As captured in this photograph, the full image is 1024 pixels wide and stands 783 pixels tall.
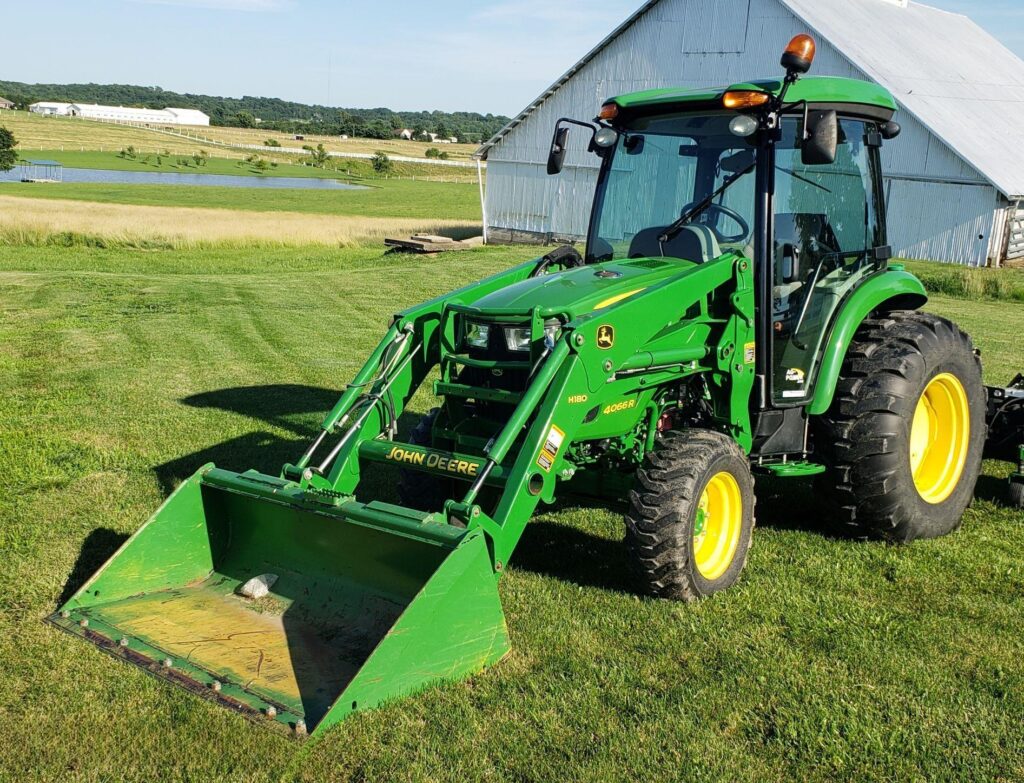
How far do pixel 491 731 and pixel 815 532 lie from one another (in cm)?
322

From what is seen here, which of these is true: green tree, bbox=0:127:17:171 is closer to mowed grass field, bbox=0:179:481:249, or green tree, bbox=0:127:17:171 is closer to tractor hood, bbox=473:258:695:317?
mowed grass field, bbox=0:179:481:249

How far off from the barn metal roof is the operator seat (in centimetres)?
1967

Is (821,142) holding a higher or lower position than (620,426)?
higher

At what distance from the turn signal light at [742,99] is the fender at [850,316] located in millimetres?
1364

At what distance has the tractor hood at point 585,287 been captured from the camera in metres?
5.44

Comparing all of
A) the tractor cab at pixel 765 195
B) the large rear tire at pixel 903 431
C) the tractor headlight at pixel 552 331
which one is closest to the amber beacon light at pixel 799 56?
the tractor cab at pixel 765 195

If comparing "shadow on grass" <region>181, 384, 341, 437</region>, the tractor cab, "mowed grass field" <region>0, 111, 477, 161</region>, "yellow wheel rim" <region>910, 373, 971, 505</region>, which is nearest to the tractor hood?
the tractor cab

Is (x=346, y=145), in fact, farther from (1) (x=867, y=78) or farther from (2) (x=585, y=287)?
(2) (x=585, y=287)

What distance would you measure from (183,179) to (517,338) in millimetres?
72093

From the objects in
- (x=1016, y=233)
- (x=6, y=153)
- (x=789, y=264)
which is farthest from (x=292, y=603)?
(x=6, y=153)

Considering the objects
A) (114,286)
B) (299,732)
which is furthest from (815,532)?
(114,286)

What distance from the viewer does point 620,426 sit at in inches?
221

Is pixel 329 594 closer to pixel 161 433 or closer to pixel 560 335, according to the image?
pixel 560 335

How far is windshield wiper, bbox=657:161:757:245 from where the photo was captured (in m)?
5.90
